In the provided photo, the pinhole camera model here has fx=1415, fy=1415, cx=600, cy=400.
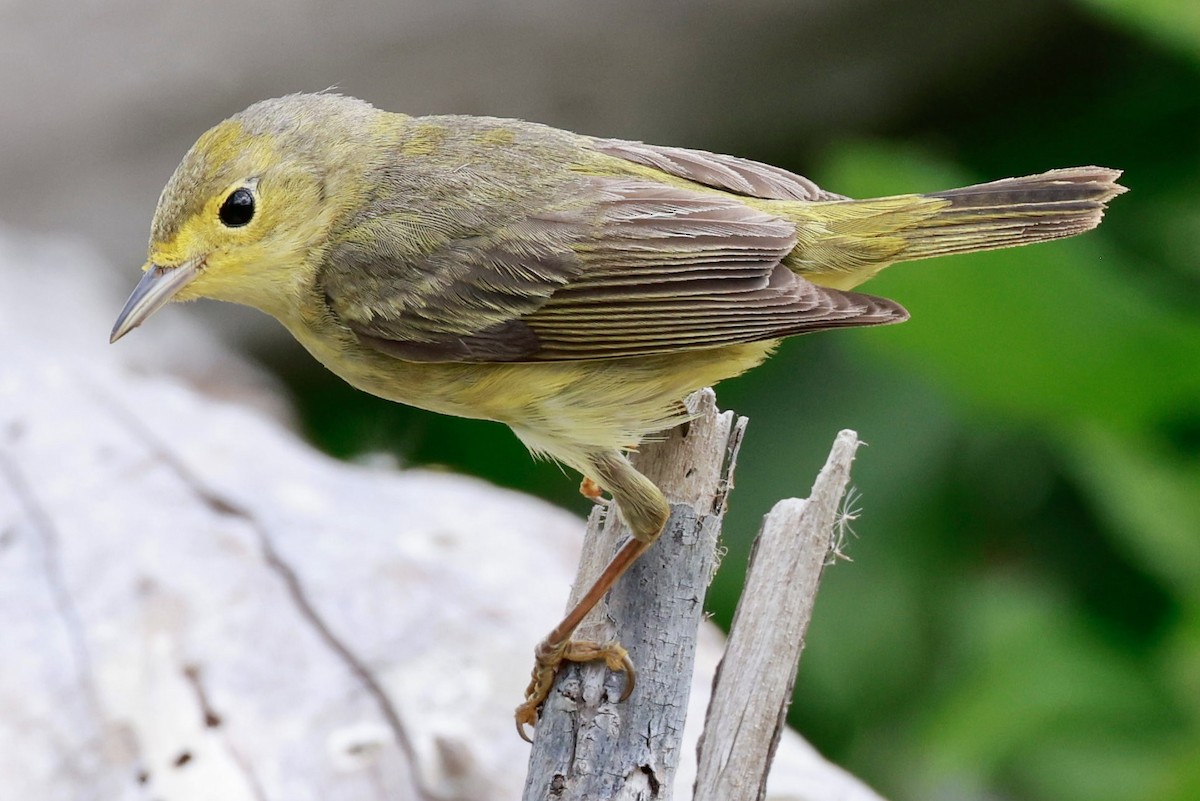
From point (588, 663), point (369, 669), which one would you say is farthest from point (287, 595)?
point (588, 663)

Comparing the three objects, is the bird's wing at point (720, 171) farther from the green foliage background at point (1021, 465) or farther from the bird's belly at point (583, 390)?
the green foliage background at point (1021, 465)

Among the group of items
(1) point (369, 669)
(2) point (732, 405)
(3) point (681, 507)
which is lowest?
(1) point (369, 669)

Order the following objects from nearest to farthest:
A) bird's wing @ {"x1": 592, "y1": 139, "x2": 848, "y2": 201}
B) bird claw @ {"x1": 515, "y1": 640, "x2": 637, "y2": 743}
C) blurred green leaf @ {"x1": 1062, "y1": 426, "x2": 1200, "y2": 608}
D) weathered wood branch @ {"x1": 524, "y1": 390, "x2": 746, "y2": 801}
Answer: weathered wood branch @ {"x1": 524, "y1": 390, "x2": 746, "y2": 801} < bird claw @ {"x1": 515, "y1": 640, "x2": 637, "y2": 743} < bird's wing @ {"x1": 592, "y1": 139, "x2": 848, "y2": 201} < blurred green leaf @ {"x1": 1062, "y1": 426, "x2": 1200, "y2": 608}

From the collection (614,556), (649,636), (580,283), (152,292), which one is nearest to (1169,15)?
(580,283)

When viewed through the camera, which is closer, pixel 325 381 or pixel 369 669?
pixel 369 669

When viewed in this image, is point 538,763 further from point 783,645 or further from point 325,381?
point 325,381

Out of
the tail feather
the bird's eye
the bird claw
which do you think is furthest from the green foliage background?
the bird's eye

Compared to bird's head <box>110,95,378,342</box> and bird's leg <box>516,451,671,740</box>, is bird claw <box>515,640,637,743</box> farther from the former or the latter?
bird's head <box>110,95,378,342</box>

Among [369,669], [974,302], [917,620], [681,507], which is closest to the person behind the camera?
[681,507]

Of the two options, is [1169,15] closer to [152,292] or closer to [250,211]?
[250,211]
